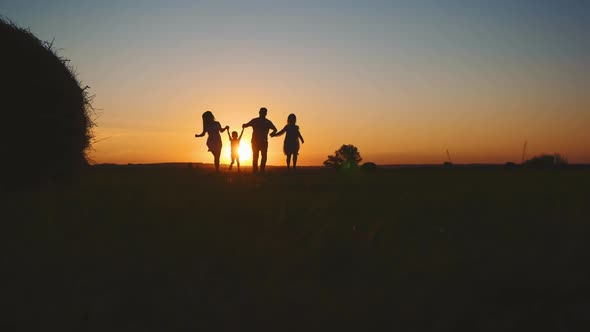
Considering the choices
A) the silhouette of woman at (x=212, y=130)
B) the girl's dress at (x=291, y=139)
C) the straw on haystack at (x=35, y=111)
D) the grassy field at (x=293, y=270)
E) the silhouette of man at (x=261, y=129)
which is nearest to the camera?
the grassy field at (x=293, y=270)

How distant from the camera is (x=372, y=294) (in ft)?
9.01

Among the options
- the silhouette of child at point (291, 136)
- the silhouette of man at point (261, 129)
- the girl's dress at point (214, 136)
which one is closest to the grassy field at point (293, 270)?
the silhouette of man at point (261, 129)

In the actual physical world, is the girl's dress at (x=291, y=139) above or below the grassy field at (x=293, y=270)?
above

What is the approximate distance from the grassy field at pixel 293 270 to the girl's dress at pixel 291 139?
34.2 feet

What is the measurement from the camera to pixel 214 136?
1759 centimetres

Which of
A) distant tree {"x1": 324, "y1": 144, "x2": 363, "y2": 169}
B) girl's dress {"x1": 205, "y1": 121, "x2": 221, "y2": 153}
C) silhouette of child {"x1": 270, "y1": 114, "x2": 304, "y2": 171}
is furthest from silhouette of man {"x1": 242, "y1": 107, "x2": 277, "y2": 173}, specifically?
distant tree {"x1": 324, "y1": 144, "x2": 363, "y2": 169}

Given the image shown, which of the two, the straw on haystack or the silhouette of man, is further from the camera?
the silhouette of man

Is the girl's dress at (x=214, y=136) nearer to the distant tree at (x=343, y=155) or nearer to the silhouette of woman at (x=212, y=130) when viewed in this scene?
the silhouette of woman at (x=212, y=130)

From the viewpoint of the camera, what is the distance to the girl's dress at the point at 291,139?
16203 millimetres

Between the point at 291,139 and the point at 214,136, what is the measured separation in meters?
3.04

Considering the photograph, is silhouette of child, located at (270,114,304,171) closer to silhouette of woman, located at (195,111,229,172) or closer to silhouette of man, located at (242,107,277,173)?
silhouette of man, located at (242,107,277,173)

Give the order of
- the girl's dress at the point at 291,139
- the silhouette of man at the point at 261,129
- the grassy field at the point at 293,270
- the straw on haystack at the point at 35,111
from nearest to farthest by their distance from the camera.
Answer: the grassy field at the point at 293,270, the straw on haystack at the point at 35,111, the silhouette of man at the point at 261,129, the girl's dress at the point at 291,139

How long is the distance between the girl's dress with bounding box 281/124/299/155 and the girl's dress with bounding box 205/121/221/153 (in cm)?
267

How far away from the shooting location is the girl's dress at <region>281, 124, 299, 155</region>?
16203mm
